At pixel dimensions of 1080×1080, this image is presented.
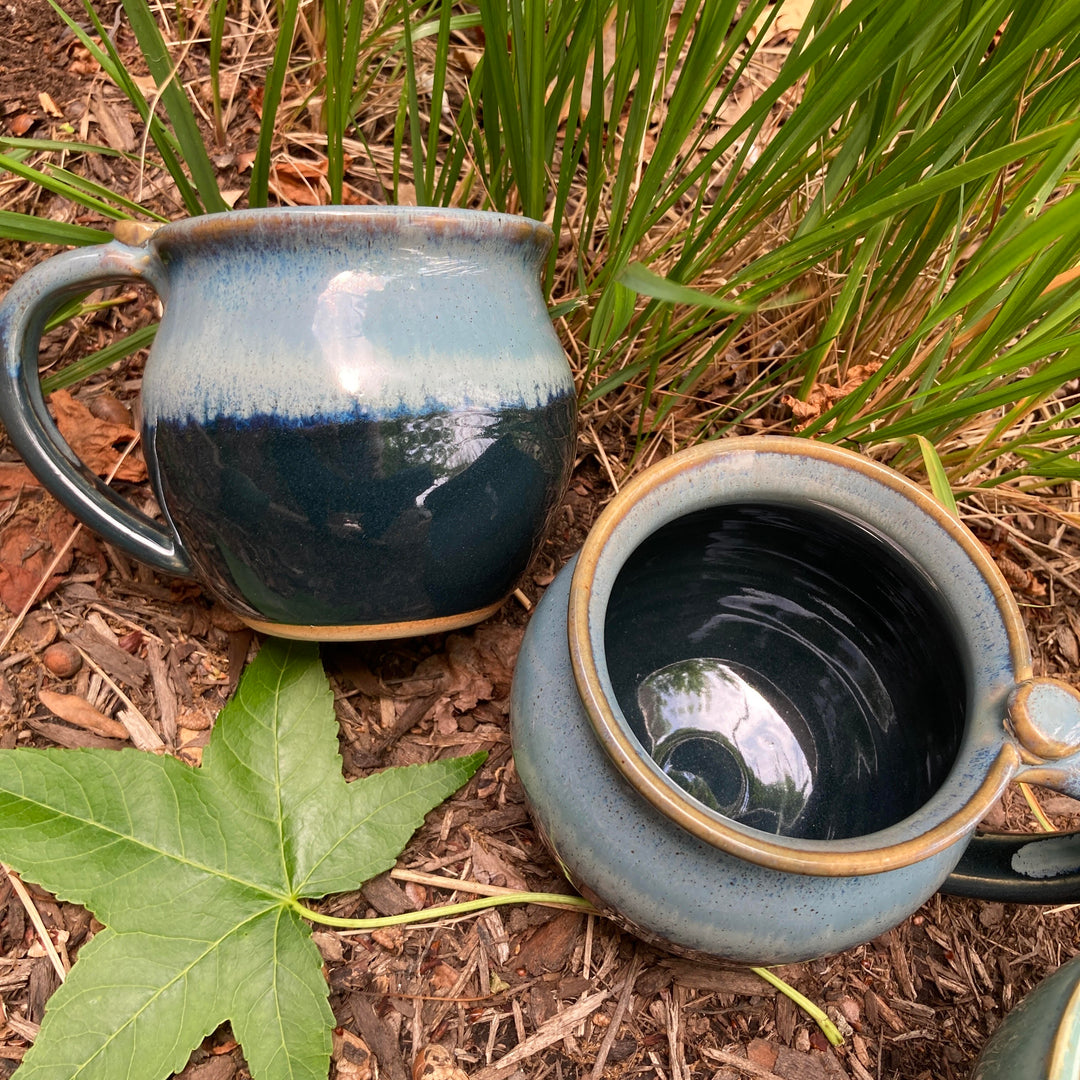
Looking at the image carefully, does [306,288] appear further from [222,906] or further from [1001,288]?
[1001,288]

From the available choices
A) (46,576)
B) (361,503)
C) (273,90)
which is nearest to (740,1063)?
(361,503)

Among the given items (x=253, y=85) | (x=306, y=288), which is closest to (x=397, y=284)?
(x=306, y=288)

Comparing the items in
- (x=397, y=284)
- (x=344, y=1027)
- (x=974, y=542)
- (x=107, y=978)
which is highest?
(x=397, y=284)

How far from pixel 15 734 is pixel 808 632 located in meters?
0.92

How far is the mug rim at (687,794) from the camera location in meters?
0.61

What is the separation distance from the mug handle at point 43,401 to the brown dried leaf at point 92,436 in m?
0.17

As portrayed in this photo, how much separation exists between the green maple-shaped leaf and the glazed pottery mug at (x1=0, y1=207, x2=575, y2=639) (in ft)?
0.48

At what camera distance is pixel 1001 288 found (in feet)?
3.06

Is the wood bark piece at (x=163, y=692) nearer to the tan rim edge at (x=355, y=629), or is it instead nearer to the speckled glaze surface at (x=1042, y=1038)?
the tan rim edge at (x=355, y=629)

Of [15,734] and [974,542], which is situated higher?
[974,542]

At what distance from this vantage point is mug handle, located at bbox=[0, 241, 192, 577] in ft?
2.76

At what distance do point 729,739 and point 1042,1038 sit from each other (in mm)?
423

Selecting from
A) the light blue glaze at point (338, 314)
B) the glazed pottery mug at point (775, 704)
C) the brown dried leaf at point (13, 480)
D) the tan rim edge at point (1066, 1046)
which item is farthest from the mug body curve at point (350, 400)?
the tan rim edge at point (1066, 1046)

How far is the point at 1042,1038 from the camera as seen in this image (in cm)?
72
